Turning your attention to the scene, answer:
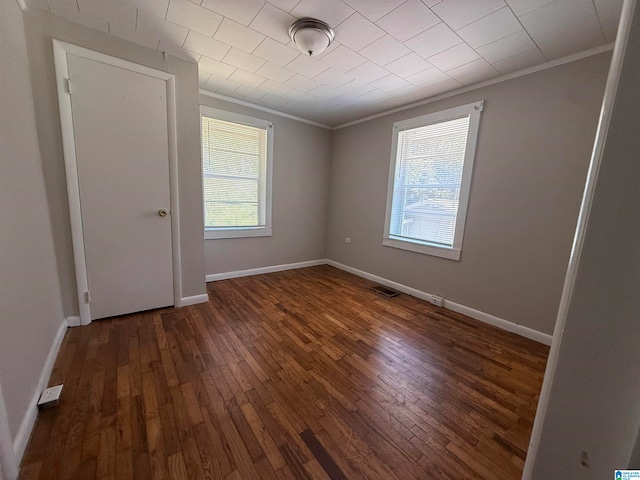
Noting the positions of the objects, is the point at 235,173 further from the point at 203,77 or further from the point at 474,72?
the point at 474,72

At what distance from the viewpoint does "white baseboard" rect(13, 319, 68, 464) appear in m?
1.14

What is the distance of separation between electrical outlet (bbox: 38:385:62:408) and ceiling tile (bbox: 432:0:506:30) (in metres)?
3.25

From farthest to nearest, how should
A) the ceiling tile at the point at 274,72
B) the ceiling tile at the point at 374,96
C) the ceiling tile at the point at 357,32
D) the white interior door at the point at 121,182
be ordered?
the ceiling tile at the point at 374,96 < the ceiling tile at the point at 274,72 < the white interior door at the point at 121,182 < the ceiling tile at the point at 357,32

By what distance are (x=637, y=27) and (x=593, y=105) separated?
2.46 meters

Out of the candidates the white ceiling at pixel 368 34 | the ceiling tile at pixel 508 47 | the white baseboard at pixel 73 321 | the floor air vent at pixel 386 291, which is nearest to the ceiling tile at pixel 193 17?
the white ceiling at pixel 368 34

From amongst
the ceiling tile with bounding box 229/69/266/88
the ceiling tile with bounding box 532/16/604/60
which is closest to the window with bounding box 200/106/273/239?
the ceiling tile with bounding box 229/69/266/88

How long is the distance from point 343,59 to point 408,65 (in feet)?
1.96

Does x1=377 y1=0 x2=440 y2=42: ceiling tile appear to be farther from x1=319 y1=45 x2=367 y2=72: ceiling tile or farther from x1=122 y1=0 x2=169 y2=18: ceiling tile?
x1=122 y1=0 x2=169 y2=18: ceiling tile

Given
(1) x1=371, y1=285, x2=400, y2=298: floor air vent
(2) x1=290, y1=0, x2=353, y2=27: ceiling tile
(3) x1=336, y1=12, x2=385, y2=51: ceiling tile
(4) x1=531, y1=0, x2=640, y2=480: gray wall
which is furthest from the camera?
(1) x1=371, y1=285, x2=400, y2=298: floor air vent

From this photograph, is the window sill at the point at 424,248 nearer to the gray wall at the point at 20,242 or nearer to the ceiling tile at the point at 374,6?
the ceiling tile at the point at 374,6

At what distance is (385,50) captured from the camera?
2.07 metres

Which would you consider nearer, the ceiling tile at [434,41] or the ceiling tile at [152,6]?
the ceiling tile at [152,6]

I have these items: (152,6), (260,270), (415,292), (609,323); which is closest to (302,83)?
(152,6)

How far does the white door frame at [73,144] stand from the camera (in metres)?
1.98
